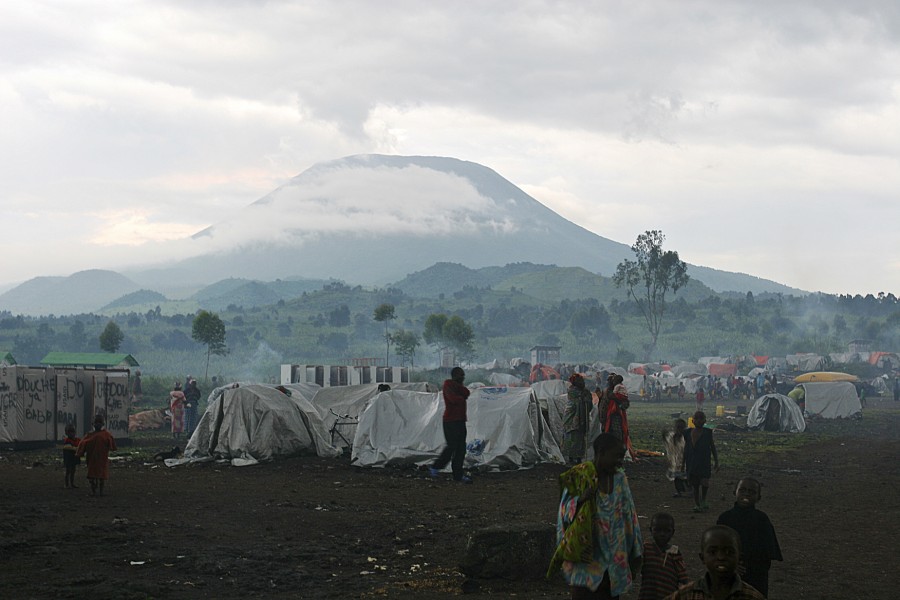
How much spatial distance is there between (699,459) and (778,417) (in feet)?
70.2

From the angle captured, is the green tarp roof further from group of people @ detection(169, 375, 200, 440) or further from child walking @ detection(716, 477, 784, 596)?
child walking @ detection(716, 477, 784, 596)

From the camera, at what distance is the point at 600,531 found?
5.58 metres

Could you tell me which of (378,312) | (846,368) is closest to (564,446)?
(846,368)

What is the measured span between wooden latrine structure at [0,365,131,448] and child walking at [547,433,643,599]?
19.4 m

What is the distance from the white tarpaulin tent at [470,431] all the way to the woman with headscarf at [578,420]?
835 millimetres

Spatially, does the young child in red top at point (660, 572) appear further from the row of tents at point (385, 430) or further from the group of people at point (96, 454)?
the row of tents at point (385, 430)

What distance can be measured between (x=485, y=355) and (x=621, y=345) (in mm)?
20615

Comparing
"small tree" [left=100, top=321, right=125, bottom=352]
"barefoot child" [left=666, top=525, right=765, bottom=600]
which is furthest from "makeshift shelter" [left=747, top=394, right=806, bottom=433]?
"small tree" [left=100, top=321, right=125, bottom=352]

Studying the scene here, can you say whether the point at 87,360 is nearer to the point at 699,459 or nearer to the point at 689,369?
the point at 699,459

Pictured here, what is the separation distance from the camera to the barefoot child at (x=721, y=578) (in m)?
4.43

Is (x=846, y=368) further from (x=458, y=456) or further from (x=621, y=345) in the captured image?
(x=458, y=456)

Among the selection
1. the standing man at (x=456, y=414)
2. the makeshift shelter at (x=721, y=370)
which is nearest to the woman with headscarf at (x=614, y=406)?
the standing man at (x=456, y=414)

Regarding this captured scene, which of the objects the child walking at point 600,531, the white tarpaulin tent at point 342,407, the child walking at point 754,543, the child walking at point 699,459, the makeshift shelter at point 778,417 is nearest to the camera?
the child walking at point 600,531

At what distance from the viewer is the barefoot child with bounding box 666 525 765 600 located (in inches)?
174
